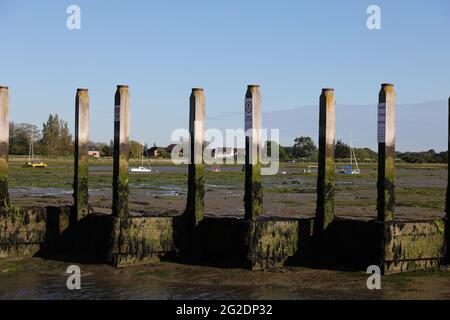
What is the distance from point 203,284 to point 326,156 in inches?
132

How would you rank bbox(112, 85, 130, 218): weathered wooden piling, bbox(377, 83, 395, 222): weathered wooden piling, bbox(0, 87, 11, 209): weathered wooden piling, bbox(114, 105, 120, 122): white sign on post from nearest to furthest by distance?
bbox(377, 83, 395, 222): weathered wooden piling
bbox(112, 85, 130, 218): weathered wooden piling
bbox(114, 105, 120, 122): white sign on post
bbox(0, 87, 11, 209): weathered wooden piling

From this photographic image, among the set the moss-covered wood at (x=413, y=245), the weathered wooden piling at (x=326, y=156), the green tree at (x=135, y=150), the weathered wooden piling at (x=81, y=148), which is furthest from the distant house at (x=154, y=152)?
the moss-covered wood at (x=413, y=245)

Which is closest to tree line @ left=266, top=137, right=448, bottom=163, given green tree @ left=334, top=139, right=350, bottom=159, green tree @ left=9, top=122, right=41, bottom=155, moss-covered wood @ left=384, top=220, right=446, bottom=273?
green tree @ left=334, top=139, right=350, bottom=159

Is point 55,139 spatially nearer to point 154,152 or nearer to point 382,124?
point 154,152

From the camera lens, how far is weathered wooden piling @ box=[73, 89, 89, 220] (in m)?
14.1

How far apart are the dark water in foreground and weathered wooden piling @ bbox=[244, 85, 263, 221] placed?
4.02 ft

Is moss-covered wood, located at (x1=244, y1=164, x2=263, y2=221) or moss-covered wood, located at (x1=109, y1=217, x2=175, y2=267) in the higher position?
moss-covered wood, located at (x1=244, y1=164, x2=263, y2=221)

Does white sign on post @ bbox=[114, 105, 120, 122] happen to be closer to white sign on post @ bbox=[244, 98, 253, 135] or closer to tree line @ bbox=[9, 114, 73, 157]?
white sign on post @ bbox=[244, 98, 253, 135]

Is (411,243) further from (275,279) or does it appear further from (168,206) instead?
(168,206)

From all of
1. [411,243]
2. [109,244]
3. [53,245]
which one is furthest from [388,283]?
[53,245]

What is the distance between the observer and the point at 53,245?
1416cm

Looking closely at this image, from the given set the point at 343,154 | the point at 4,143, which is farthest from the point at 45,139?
the point at 4,143

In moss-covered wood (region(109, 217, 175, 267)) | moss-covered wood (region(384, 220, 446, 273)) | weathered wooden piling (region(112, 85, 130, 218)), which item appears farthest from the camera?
weathered wooden piling (region(112, 85, 130, 218))
